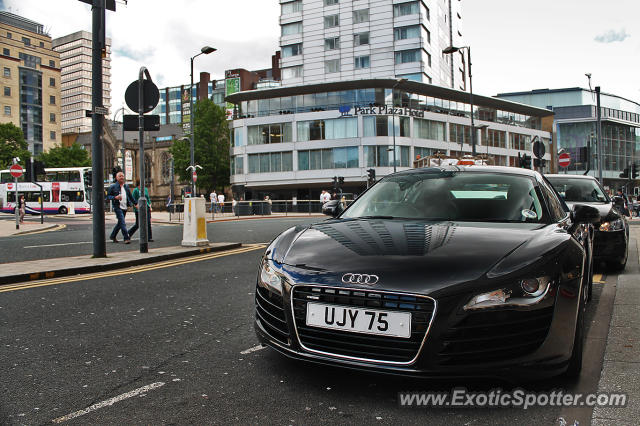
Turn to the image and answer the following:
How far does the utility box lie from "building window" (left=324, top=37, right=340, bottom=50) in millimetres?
54959

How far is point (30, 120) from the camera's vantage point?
329ft

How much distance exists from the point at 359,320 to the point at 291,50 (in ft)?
217

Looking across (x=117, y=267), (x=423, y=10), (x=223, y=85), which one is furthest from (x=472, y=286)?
(x=223, y=85)

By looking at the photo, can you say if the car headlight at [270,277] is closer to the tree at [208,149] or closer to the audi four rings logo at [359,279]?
the audi four rings logo at [359,279]

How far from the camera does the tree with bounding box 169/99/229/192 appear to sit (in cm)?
5892

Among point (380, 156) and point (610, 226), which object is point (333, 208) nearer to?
point (610, 226)

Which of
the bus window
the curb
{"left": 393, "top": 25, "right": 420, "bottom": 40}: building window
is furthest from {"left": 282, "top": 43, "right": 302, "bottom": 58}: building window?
the curb

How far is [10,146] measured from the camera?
2475 inches

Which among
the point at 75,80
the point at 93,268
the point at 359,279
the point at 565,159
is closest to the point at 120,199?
the point at 93,268

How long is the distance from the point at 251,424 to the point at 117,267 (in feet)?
23.1

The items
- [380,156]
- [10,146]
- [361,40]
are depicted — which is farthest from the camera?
[10,146]

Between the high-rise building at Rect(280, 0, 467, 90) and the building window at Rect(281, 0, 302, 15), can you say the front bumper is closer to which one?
the high-rise building at Rect(280, 0, 467, 90)

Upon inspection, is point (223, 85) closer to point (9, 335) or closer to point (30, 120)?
point (30, 120)

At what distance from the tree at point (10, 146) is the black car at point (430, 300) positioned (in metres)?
68.8
